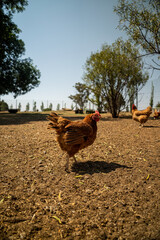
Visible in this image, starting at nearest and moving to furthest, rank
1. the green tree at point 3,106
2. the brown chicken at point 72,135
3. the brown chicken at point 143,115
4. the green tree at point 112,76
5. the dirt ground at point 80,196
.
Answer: the dirt ground at point 80,196
the brown chicken at point 72,135
the brown chicken at point 143,115
the green tree at point 112,76
the green tree at point 3,106

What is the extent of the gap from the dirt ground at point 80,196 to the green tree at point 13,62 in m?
15.5

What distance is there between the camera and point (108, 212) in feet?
6.50

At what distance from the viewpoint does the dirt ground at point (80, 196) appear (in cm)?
170

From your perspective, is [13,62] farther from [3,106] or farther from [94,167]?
[94,167]


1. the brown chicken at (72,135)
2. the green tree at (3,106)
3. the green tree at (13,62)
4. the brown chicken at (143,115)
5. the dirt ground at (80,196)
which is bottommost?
the dirt ground at (80,196)

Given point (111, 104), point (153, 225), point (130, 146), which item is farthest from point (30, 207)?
point (111, 104)

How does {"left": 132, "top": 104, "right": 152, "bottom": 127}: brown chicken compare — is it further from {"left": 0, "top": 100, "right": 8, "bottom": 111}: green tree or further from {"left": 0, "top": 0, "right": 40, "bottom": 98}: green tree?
{"left": 0, "top": 100, "right": 8, "bottom": 111}: green tree

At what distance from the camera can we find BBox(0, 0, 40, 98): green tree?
14697 millimetres

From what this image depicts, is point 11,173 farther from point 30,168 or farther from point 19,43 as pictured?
point 19,43

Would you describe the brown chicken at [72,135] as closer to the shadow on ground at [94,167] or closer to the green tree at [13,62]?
the shadow on ground at [94,167]

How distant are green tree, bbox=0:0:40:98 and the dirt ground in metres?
15.5

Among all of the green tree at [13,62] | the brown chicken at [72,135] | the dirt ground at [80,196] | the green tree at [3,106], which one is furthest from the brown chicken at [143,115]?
the green tree at [3,106]

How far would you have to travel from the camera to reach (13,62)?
18.9 metres

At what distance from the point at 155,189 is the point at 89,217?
1.27 metres
